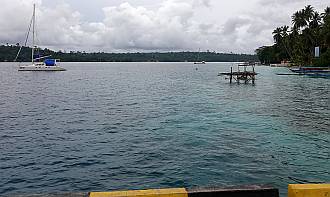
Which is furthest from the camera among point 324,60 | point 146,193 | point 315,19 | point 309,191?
point 315,19

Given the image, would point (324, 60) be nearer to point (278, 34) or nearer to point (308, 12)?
point (308, 12)

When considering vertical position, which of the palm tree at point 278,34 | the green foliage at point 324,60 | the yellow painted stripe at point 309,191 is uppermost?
the palm tree at point 278,34

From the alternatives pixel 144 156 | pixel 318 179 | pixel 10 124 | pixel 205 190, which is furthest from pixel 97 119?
pixel 205 190

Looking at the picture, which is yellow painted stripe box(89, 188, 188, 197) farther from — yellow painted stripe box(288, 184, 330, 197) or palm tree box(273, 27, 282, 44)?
palm tree box(273, 27, 282, 44)

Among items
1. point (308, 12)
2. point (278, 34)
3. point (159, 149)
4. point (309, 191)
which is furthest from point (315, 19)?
point (309, 191)

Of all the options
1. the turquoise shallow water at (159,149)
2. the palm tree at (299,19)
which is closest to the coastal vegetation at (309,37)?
the palm tree at (299,19)

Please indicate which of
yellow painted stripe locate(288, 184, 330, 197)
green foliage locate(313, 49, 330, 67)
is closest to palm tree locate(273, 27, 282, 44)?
green foliage locate(313, 49, 330, 67)

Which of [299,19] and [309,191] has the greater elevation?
[299,19]

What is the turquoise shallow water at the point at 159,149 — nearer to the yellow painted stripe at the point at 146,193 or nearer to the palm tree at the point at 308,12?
the yellow painted stripe at the point at 146,193

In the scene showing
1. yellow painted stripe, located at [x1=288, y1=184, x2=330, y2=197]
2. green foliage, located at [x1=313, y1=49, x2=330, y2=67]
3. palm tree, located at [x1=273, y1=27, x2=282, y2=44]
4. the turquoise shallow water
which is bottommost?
the turquoise shallow water

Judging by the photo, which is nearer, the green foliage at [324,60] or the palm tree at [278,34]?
the green foliage at [324,60]

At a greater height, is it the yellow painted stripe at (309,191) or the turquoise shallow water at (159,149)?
the yellow painted stripe at (309,191)

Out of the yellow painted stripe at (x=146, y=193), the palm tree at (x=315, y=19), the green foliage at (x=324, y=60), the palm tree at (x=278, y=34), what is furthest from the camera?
the palm tree at (x=278, y=34)

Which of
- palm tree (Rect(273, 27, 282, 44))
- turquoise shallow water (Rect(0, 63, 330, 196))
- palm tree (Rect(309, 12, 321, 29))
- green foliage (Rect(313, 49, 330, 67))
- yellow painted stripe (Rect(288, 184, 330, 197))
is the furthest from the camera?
palm tree (Rect(273, 27, 282, 44))
